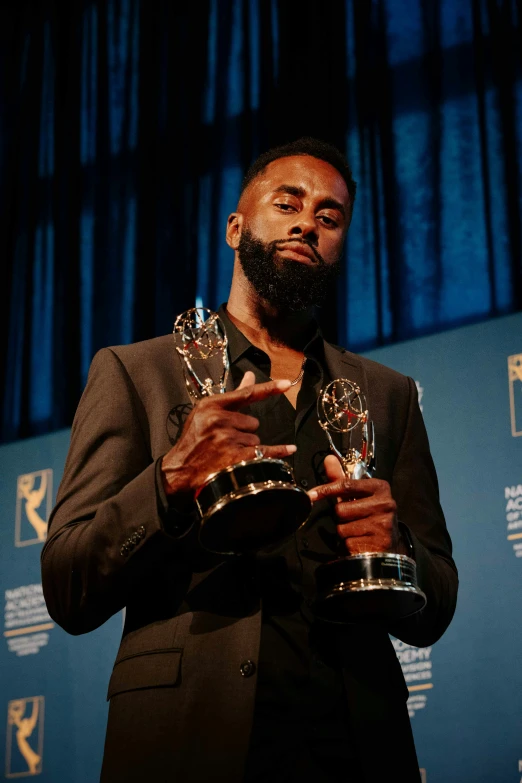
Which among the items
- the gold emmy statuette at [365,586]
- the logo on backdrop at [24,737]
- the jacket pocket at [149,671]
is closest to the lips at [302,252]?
the gold emmy statuette at [365,586]

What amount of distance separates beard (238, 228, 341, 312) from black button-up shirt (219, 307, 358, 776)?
0.99ft

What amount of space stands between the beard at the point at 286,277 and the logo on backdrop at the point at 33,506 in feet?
5.92

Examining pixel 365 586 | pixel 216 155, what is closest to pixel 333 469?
pixel 365 586

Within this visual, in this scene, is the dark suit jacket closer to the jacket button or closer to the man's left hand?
the jacket button

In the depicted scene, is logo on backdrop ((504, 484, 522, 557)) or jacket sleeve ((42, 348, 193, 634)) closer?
jacket sleeve ((42, 348, 193, 634))

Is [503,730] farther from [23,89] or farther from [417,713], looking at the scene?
[23,89]

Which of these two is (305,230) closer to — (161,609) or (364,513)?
(364,513)

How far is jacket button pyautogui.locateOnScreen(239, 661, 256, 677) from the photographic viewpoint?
5.30 feet

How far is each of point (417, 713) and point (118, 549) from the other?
1.55 m

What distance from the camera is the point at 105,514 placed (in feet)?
5.51

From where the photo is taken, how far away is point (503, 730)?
274 cm

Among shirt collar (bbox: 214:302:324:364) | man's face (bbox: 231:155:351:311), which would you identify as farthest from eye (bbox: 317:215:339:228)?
shirt collar (bbox: 214:302:324:364)

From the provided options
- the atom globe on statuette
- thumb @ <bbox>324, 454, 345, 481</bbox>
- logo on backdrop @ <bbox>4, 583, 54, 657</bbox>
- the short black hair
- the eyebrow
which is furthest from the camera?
logo on backdrop @ <bbox>4, 583, 54, 657</bbox>

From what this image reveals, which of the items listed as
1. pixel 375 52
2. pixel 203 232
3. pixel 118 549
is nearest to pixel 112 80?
pixel 203 232
